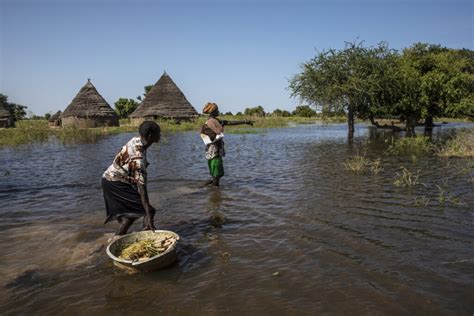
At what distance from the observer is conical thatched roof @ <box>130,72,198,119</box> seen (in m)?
31.0

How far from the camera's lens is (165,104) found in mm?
31469

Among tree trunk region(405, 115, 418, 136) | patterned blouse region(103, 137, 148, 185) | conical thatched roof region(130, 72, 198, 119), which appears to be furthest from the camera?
conical thatched roof region(130, 72, 198, 119)

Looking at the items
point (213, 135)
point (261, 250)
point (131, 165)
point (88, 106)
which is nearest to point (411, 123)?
point (213, 135)

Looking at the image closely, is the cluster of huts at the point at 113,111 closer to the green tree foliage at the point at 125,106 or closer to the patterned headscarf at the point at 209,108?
the green tree foliage at the point at 125,106

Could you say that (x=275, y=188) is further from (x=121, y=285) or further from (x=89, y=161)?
(x=89, y=161)

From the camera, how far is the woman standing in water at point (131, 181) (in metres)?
4.10

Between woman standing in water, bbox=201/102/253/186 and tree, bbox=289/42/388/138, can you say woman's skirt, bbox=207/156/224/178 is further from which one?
tree, bbox=289/42/388/138

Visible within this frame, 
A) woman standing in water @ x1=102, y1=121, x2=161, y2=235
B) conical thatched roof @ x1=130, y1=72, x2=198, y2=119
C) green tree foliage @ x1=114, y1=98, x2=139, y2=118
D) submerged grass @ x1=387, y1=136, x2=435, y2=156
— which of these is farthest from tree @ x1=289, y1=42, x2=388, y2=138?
green tree foliage @ x1=114, y1=98, x2=139, y2=118

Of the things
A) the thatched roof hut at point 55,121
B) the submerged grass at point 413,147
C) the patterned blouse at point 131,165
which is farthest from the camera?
the thatched roof hut at point 55,121

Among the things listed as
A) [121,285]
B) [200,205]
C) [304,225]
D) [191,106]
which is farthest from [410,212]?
[191,106]

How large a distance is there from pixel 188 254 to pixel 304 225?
1.78 m

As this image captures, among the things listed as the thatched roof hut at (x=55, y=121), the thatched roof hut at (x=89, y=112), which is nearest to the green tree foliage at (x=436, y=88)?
the thatched roof hut at (x=89, y=112)

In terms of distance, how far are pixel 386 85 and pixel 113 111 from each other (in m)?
21.2

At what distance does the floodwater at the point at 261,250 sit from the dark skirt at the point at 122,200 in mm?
544
